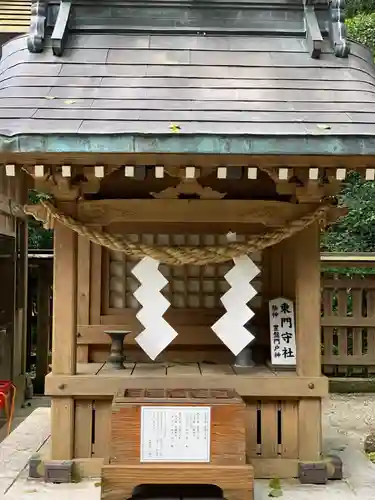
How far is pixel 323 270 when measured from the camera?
832 cm

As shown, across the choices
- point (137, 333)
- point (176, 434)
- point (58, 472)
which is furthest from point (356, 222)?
point (58, 472)

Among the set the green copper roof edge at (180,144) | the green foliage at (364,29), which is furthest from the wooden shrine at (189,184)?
the green foliage at (364,29)

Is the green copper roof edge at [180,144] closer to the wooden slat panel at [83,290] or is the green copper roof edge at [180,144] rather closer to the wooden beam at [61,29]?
the wooden beam at [61,29]

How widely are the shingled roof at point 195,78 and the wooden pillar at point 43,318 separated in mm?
4213

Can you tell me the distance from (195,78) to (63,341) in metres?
2.21

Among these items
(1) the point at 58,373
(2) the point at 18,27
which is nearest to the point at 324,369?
(1) the point at 58,373

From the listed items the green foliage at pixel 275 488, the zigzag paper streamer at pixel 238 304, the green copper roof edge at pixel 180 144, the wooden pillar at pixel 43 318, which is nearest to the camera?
the green copper roof edge at pixel 180 144

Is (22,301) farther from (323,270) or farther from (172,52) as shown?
(172,52)

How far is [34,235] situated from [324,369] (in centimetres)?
682

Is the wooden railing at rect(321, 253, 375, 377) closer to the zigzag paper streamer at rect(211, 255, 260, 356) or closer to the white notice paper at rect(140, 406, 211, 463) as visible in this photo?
the zigzag paper streamer at rect(211, 255, 260, 356)

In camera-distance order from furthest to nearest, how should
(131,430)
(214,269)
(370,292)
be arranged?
1. (370,292)
2. (214,269)
3. (131,430)

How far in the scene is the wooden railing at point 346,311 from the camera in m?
8.16

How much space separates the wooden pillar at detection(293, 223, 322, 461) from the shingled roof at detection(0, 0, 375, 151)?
1.15 meters

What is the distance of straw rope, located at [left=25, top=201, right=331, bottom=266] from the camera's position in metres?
Result: 4.35
